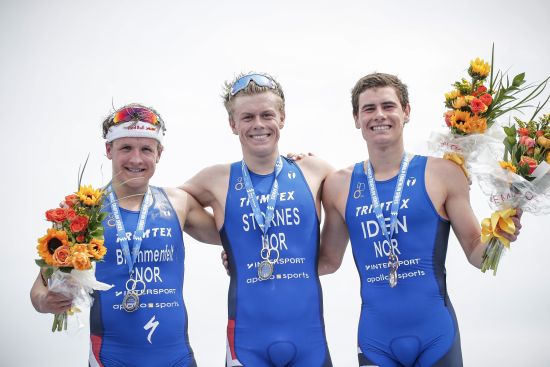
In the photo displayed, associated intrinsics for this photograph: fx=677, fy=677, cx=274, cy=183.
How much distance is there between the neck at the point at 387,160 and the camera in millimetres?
6059

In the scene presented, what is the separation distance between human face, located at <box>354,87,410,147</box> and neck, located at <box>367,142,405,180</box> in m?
0.07

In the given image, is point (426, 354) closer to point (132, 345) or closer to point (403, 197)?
point (403, 197)

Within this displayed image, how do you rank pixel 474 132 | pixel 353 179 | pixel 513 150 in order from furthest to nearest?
pixel 353 179 → pixel 474 132 → pixel 513 150

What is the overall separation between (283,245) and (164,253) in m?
1.04

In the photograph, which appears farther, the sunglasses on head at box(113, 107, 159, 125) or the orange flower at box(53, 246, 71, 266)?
the sunglasses on head at box(113, 107, 159, 125)

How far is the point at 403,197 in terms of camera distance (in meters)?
5.85

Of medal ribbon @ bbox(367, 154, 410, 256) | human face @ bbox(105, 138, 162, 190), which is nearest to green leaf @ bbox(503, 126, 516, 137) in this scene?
medal ribbon @ bbox(367, 154, 410, 256)

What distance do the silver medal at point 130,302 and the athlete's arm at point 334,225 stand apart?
1.75 m

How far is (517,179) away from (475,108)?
0.78 metres

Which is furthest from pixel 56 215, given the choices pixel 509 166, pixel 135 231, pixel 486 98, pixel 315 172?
pixel 486 98

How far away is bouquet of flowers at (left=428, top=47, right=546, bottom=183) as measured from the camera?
18.8ft

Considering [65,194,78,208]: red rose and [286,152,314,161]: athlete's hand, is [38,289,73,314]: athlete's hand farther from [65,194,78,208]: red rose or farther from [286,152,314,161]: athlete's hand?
[286,152,314,161]: athlete's hand

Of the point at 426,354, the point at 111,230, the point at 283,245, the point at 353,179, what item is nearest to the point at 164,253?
the point at 111,230

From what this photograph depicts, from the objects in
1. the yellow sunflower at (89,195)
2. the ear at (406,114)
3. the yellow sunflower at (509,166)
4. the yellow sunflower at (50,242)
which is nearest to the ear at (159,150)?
the yellow sunflower at (89,195)
